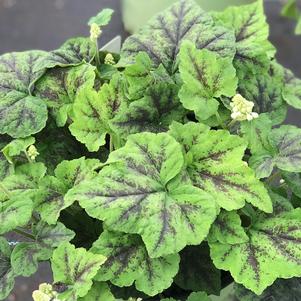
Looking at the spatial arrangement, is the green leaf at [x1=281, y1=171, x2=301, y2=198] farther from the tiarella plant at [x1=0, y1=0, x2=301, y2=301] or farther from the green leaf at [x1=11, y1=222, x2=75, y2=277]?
the green leaf at [x1=11, y1=222, x2=75, y2=277]

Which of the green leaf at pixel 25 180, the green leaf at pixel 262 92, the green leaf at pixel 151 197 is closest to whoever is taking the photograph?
the green leaf at pixel 151 197

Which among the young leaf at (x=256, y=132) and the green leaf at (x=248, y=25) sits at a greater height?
the green leaf at (x=248, y=25)

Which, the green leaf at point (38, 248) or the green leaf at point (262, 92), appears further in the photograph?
the green leaf at point (262, 92)

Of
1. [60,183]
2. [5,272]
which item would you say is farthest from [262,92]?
[5,272]

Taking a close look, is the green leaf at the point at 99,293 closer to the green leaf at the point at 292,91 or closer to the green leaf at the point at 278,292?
the green leaf at the point at 278,292

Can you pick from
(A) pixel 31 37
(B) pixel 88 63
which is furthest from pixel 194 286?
(A) pixel 31 37

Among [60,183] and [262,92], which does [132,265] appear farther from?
[262,92]

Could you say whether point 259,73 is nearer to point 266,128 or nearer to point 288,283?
point 266,128

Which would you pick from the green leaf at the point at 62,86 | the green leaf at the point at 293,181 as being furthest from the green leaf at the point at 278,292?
the green leaf at the point at 62,86
